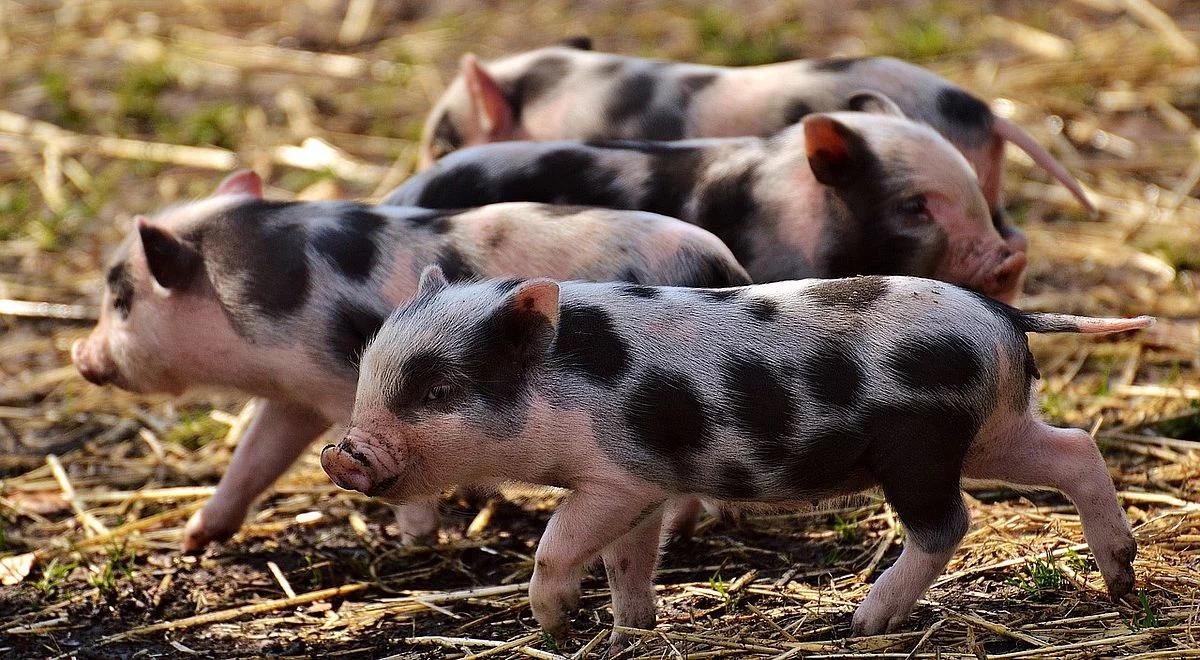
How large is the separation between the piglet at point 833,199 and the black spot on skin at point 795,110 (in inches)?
26.1

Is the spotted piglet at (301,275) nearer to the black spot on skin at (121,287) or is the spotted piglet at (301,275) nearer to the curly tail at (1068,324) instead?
the black spot on skin at (121,287)

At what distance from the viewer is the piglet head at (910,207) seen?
467cm

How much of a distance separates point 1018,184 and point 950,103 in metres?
2.15

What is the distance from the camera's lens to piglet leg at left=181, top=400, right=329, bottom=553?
498 centimetres

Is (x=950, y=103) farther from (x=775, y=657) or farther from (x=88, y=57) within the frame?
(x=88, y=57)

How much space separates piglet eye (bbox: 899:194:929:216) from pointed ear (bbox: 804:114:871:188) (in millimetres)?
161

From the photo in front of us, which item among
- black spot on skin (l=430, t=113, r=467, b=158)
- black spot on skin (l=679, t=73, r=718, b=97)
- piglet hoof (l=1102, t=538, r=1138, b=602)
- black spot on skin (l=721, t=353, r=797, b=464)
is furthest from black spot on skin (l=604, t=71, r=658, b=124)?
piglet hoof (l=1102, t=538, r=1138, b=602)

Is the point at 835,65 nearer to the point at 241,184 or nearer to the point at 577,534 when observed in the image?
the point at 241,184

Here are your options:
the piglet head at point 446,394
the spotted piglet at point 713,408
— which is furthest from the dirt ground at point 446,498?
the piglet head at point 446,394

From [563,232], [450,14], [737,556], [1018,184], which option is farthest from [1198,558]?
[450,14]

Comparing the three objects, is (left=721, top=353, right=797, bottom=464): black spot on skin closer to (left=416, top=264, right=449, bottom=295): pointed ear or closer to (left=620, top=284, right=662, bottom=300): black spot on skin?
(left=620, top=284, right=662, bottom=300): black spot on skin

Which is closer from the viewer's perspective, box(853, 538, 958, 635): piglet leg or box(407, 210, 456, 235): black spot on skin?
box(853, 538, 958, 635): piglet leg

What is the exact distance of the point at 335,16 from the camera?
10.5m

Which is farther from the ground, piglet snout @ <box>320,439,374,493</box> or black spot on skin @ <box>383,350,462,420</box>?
black spot on skin @ <box>383,350,462,420</box>
